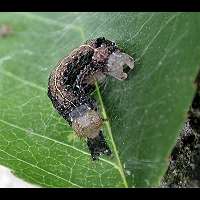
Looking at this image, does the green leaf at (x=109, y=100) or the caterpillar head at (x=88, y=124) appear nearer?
the green leaf at (x=109, y=100)

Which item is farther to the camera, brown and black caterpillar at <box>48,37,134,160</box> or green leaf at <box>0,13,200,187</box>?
brown and black caterpillar at <box>48,37,134,160</box>

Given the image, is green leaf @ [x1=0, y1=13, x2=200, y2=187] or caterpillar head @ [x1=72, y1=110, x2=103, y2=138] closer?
green leaf @ [x1=0, y1=13, x2=200, y2=187]

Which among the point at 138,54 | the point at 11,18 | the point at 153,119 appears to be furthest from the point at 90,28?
the point at 153,119

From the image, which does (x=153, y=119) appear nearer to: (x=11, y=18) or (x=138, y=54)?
(x=138, y=54)
